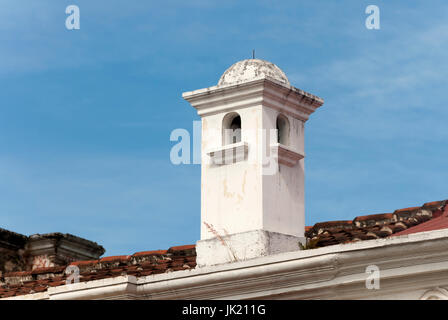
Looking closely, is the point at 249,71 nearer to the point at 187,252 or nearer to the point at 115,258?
the point at 187,252

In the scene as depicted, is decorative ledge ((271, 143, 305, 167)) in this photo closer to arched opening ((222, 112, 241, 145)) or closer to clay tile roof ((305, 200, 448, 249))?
arched opening ((222, 112, 241, 145))

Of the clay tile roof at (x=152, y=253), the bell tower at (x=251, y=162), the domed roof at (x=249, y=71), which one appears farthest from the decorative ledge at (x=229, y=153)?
the clay tile roof at (x=152, y=253)

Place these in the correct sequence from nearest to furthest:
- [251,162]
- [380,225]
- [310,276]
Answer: [310,276]
[251,162]
[380,225]

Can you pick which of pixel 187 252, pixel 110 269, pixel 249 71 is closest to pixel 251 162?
pixel 249 71

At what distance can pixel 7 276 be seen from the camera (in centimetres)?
1383

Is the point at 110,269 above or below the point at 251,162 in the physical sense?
below

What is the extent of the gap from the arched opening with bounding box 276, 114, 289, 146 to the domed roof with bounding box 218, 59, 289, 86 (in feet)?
1.31

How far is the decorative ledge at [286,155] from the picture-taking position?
10648 mm

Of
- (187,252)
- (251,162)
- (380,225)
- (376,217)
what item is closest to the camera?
(251,162)

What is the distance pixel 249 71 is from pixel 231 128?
65 centimetres

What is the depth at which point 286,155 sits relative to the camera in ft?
35.4

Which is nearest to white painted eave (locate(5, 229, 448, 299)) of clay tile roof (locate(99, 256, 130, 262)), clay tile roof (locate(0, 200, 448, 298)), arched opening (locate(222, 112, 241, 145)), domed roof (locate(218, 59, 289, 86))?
clay tile roof (locate(0, 200, 448, 298))
